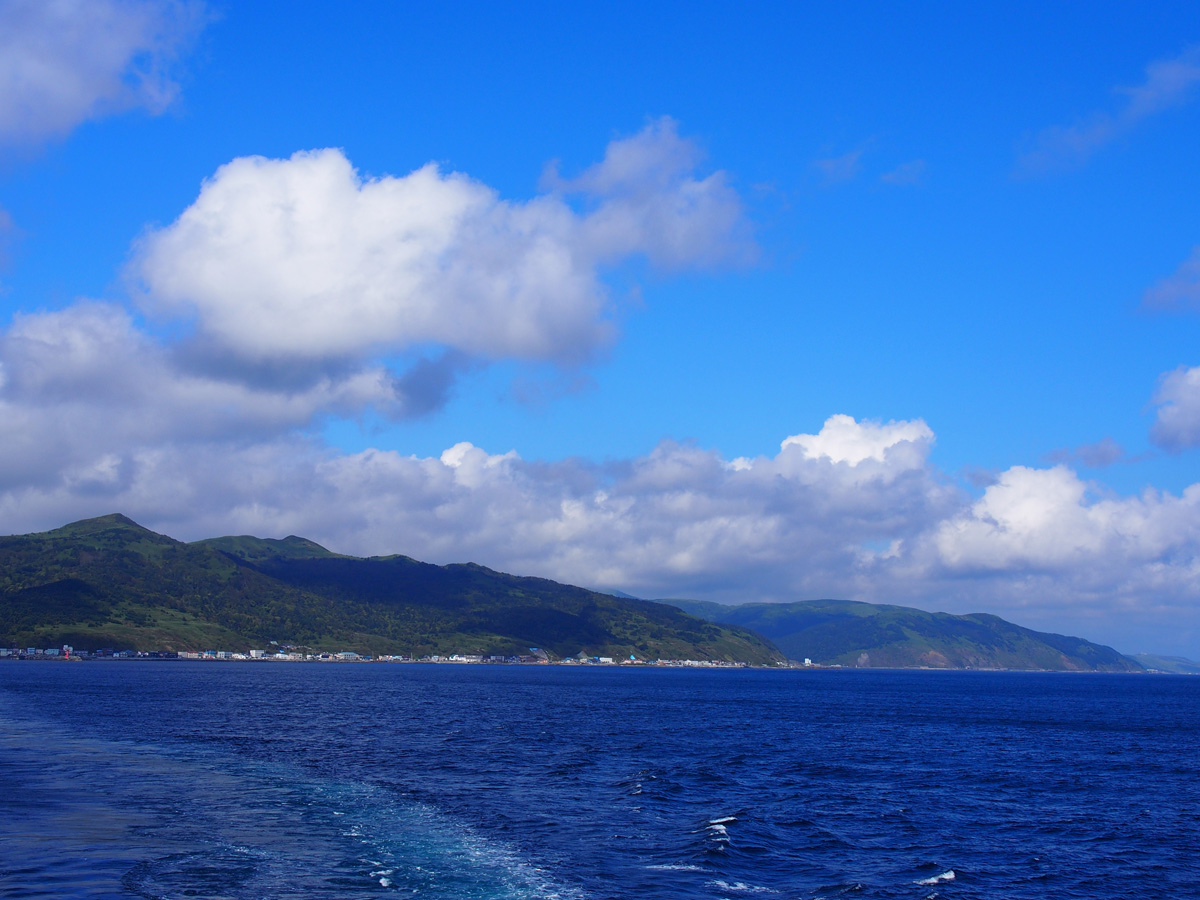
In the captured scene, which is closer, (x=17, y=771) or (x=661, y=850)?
(x=661, y=850)

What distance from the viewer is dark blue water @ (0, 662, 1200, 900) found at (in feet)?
163

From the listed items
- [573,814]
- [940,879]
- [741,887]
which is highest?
[940,879]

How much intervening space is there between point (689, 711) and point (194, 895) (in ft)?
490

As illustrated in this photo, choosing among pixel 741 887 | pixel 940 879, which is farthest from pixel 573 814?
pixel 940 879

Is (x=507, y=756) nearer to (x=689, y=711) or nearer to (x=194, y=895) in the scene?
(x=194, y=895)

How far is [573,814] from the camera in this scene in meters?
67.8

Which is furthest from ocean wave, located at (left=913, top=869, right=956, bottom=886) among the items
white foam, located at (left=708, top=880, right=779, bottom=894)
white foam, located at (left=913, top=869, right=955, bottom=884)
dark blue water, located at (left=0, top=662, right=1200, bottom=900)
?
white foam, located at (left=708, top=880, right=779, bottom=894)

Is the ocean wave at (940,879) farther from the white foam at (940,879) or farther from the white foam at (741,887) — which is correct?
the white foam at (741,887)

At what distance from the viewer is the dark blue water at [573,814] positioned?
4953 centimetres

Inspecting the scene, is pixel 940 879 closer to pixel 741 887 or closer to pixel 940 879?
pixel 940 879

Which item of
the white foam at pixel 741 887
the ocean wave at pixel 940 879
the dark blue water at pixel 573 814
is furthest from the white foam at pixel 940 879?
the white foam at pixel 741 887

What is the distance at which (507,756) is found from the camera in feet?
329

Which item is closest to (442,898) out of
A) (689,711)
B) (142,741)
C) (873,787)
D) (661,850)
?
(661,850)

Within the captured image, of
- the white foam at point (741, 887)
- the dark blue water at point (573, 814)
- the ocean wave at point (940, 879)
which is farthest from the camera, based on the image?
the ocean wave at point (940, 879)
